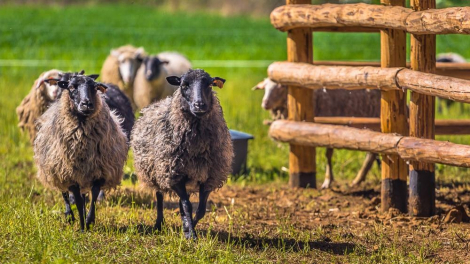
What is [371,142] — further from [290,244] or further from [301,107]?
[290,244]

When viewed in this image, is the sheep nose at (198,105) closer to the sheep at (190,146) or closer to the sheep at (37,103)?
the sheep at (190,146)

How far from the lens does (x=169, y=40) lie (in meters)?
32.0

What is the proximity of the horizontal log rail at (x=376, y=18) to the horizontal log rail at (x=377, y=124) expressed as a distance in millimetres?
1232

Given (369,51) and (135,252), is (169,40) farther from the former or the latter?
(135,252)

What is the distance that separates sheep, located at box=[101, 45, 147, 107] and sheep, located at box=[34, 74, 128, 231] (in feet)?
19.8

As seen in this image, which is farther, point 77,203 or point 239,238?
point 77,203

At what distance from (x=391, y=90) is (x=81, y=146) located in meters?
3.10

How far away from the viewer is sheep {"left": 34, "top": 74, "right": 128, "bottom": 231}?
754cm

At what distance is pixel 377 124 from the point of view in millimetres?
9742

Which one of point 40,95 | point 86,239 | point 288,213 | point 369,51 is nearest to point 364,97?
point 288,213

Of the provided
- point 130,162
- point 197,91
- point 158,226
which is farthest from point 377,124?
point 130,162

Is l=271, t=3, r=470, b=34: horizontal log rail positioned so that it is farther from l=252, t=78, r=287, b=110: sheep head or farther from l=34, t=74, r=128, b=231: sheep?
l=34, t=74, r=128, b=231: sheep

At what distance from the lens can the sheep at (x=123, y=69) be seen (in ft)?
45.6

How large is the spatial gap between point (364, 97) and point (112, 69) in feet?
15.8
